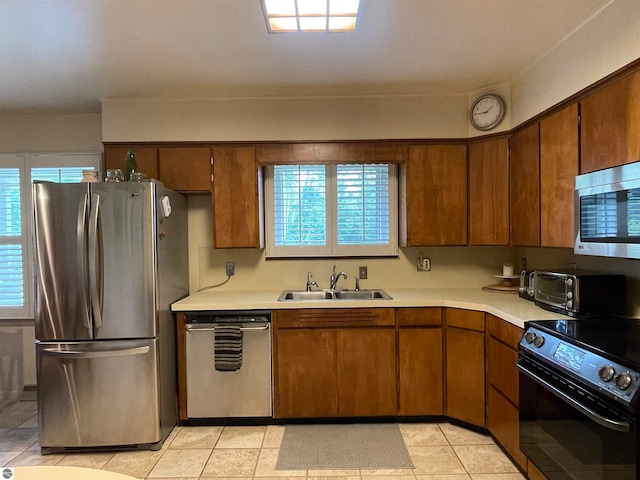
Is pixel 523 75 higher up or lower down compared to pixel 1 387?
higher up

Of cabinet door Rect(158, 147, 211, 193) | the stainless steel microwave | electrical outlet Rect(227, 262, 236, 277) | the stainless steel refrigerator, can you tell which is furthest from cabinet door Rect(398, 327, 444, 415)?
cabinet door Rect(158, 147, 211, 193)

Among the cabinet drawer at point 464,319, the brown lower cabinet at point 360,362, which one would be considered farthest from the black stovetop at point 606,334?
the brown lower cabinet at point 360,362

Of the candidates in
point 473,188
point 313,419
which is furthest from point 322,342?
point 473,188

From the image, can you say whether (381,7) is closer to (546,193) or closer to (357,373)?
(546,193)

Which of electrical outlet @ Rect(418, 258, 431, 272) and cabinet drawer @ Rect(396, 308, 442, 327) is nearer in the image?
cabinet drawer @ Rect(396, 308, 442, 327)

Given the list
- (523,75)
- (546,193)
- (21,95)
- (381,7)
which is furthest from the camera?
(21,95)

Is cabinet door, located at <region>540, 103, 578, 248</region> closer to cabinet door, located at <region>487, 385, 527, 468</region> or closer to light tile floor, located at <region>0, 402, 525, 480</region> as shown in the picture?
cabinet door, located at <region>487, 385, 527, 468</region>

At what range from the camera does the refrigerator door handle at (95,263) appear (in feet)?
7.95

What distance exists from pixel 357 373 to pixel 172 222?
1690 millimetres

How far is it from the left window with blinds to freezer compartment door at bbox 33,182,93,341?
3.67 ft

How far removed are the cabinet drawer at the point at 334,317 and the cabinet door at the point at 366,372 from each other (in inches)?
2.1

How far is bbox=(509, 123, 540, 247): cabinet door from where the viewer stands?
257 centimetres

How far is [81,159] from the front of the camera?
3.43m

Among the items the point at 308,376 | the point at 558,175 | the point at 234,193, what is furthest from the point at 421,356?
the point at 234,193
